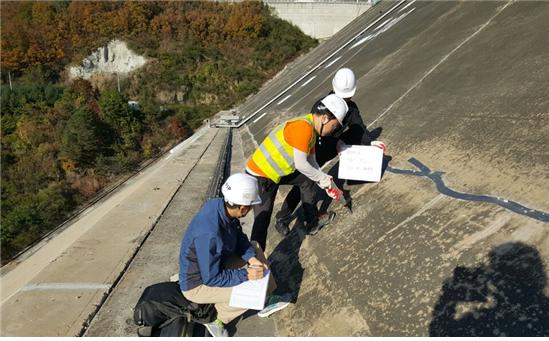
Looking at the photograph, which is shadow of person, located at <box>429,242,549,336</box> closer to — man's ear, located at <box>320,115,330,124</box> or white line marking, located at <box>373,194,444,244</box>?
white line marking, located at <box>373,194,444,244</box>

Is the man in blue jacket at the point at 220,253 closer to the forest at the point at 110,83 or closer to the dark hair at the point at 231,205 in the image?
the dark hair at the point at 231,205

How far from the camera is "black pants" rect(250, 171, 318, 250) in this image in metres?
3.66

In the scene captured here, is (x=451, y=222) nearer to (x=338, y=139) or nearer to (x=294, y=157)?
(x=294, y=157)

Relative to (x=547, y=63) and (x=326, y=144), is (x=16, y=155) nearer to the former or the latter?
(x=326, y=144)

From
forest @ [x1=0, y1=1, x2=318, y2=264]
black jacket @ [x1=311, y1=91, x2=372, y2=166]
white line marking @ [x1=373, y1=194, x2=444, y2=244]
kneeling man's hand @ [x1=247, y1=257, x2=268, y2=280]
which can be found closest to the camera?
kneeling man's hand @ [x1=247, y1=257, x2=268, y2=280]

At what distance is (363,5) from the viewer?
3378 centimetres

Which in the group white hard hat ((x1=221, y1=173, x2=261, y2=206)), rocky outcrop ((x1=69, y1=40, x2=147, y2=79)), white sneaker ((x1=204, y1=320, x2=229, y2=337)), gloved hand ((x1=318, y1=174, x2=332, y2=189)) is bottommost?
white sneaker ((x1=204, y1=320, x2=229, y2=337))

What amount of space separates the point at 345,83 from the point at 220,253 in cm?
229

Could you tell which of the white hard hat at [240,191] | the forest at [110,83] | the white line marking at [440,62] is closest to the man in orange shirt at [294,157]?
the white hard hat at [240,191]

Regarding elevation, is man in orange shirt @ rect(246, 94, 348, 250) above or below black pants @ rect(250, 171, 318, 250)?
above

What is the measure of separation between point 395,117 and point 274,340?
3948 mm

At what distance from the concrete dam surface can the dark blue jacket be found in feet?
2.38

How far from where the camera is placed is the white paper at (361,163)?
13.8ft

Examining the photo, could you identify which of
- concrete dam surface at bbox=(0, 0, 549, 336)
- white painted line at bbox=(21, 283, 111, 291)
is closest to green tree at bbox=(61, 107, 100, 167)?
concrete dam surface at bbox=(0, 0, 549, 336)
